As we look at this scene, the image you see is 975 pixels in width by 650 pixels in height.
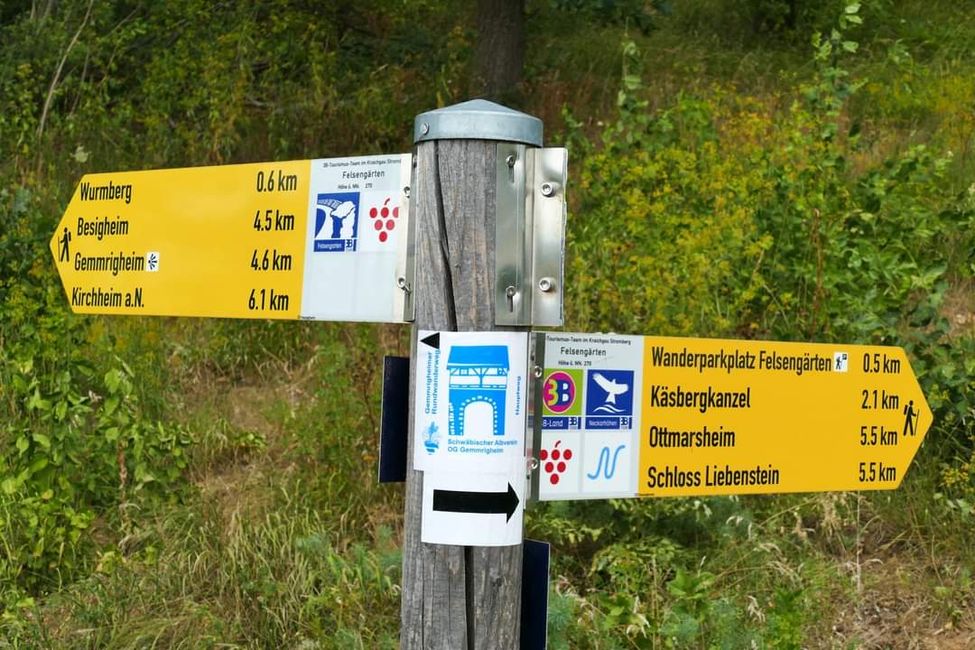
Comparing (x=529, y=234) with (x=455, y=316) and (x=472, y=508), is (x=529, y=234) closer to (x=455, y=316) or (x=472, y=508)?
(x=455, y=316)

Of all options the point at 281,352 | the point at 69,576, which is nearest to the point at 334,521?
the point at 69,576

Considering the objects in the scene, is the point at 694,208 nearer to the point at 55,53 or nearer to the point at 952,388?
the point at 952,388

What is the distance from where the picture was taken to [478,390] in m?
1.79

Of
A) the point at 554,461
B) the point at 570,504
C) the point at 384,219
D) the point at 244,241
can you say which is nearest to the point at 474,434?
the point at 554,461

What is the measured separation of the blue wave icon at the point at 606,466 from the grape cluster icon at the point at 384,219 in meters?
0.53

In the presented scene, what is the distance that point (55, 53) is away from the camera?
7.43m

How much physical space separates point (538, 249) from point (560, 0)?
217 inches

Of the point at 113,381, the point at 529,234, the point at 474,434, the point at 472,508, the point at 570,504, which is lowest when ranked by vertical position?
the point at 570,504

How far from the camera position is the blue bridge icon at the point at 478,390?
5.88 ft

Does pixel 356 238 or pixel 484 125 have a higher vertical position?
pixel 484 125

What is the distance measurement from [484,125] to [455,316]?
1.01 ft

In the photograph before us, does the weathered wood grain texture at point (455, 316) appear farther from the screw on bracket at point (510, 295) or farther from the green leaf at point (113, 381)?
the green leaf at point (113, 381)

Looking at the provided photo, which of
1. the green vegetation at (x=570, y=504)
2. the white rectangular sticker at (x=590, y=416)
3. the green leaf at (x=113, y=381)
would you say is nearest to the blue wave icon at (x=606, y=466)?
the white rectangular sticker at (x=590, y=416)

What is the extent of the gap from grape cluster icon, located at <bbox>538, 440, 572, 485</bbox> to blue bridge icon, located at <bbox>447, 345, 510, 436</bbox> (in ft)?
0.46
